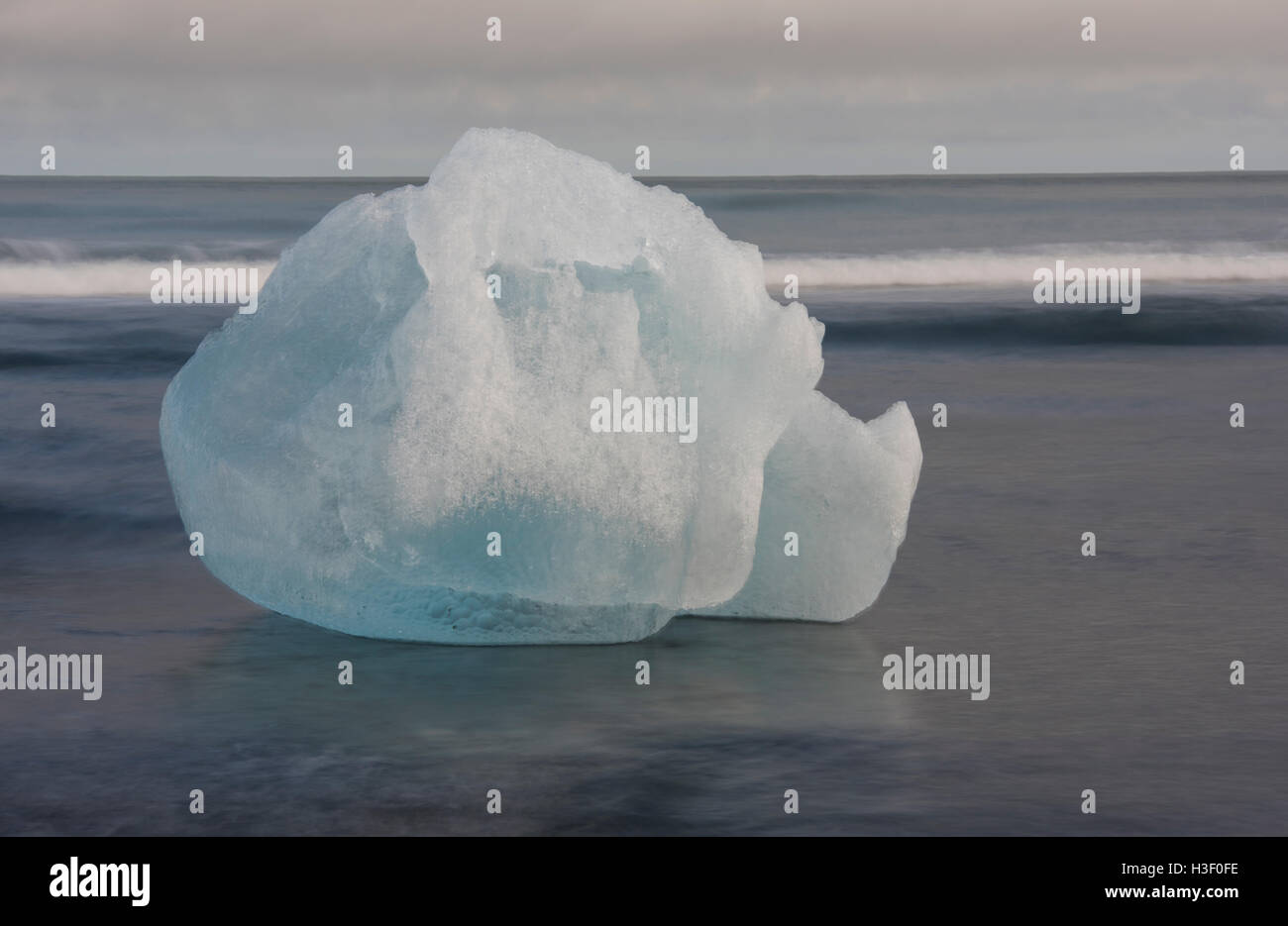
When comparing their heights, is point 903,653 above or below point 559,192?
below

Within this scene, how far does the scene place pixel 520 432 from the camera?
16.2ft

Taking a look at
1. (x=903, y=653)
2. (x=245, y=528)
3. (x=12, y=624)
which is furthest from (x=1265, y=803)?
(x=12, y=624)

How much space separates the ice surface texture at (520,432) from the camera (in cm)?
495

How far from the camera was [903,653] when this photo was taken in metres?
5.36

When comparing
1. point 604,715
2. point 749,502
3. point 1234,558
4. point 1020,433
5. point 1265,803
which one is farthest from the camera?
point 1020,433

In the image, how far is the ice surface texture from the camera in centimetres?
495

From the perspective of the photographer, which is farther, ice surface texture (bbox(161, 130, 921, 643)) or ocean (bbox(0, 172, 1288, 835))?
ice surface texture (bbox(161, 130, 921, 643))

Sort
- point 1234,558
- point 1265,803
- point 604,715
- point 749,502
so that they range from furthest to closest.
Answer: point 1234,558, point 749,502, point 604,715, point 1265,803

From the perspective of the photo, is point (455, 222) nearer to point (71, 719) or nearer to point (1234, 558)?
point (71, 719)

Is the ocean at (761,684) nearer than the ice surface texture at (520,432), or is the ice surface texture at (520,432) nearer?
the ocean at (761,684)

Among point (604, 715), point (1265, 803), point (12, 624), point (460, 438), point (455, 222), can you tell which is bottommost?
point (1265, 803)

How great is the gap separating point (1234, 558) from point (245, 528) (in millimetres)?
3840

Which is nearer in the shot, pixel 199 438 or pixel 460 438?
pixel 460 438

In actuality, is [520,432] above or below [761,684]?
above
